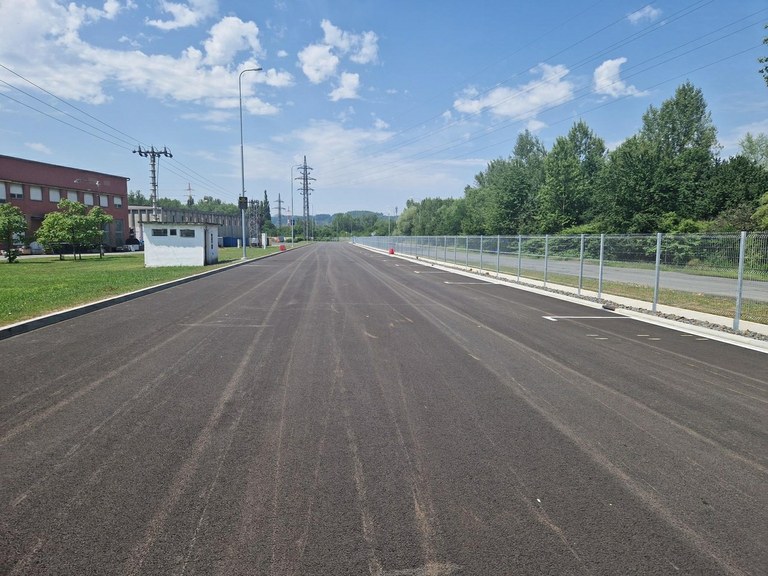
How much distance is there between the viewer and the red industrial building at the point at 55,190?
2152 inches

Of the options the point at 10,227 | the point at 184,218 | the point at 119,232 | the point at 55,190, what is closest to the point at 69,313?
the point at 10,227

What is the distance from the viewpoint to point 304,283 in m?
19.6

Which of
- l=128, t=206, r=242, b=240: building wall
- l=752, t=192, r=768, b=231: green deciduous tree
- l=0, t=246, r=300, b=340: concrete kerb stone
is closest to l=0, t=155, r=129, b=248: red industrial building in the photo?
l=128, t=206, r=242, b=240: building wall

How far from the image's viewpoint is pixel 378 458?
4133 millimetres

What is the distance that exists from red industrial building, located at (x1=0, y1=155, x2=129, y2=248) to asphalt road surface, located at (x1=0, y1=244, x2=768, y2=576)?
52.7 metres

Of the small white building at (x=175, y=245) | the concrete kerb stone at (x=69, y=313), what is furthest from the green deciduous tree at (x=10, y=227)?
the concrete kerb stone at (x=69, y=313)

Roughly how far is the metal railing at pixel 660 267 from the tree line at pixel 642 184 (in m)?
16.1

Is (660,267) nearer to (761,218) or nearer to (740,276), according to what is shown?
(740,276)

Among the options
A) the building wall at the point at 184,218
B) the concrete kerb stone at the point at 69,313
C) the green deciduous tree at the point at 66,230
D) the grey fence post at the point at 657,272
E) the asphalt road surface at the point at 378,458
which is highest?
the building wall at the point at 184,218

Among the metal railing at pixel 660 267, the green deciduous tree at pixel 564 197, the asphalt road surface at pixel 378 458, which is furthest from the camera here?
the green deciduous tree at pixel 564 197

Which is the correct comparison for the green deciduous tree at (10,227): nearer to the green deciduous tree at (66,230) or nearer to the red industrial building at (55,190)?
the green deciduous tree at (66,230)

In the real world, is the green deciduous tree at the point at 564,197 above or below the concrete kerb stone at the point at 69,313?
above

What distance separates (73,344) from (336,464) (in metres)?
6.49

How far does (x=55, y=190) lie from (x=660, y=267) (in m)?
68.4
